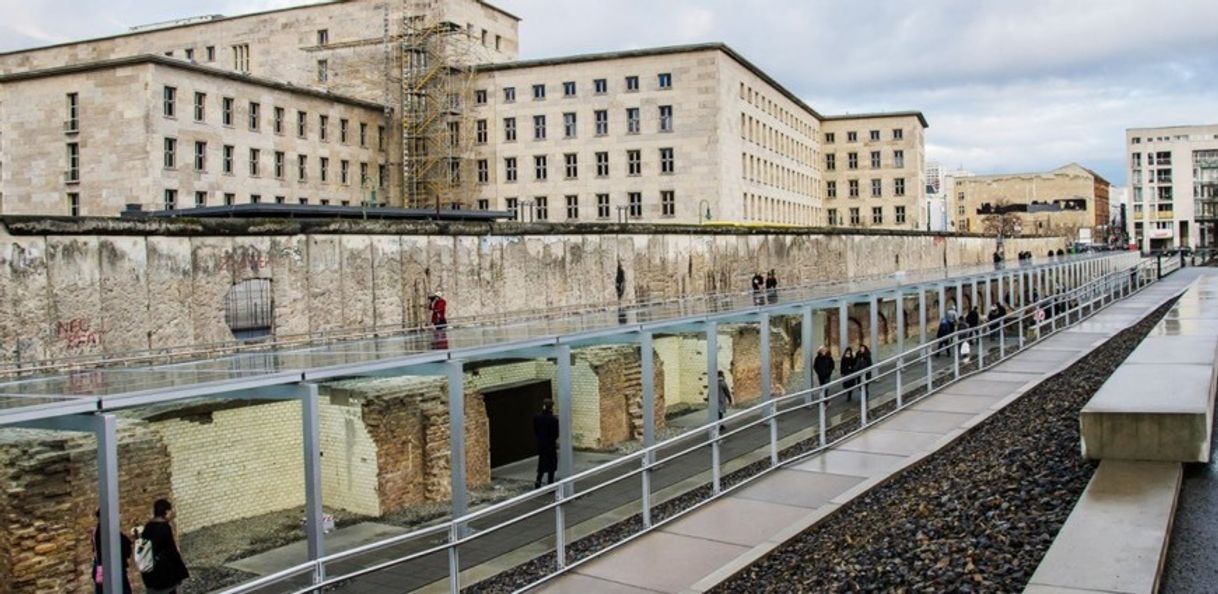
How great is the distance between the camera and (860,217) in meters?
89.5

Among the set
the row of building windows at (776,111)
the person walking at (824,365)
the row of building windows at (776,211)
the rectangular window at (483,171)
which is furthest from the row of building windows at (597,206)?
the person walking at (824,365)

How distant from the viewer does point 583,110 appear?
60.0 metres

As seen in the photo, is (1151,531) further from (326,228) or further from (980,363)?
(326,228)

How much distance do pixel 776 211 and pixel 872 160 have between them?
21.7m

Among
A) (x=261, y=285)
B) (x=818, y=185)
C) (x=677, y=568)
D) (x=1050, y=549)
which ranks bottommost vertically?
(x=677, y=568)

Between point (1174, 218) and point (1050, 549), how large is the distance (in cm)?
14214

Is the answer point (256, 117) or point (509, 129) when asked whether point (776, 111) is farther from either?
point (256, 117)

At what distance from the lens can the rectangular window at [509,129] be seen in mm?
61094

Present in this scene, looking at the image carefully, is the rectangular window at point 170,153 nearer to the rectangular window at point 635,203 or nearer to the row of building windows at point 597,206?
the row of building windows at point 597,206

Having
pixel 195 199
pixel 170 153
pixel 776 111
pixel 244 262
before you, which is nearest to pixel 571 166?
pixel 776 111

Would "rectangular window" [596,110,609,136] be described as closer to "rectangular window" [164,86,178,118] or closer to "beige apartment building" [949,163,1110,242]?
"rectangular window" [164,86,178,118]

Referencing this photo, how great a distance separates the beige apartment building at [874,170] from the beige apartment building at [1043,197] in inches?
1433

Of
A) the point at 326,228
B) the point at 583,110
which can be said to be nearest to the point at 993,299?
the point at 583,110

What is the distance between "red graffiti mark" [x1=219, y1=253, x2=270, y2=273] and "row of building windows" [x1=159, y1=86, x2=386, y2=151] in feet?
86.5
